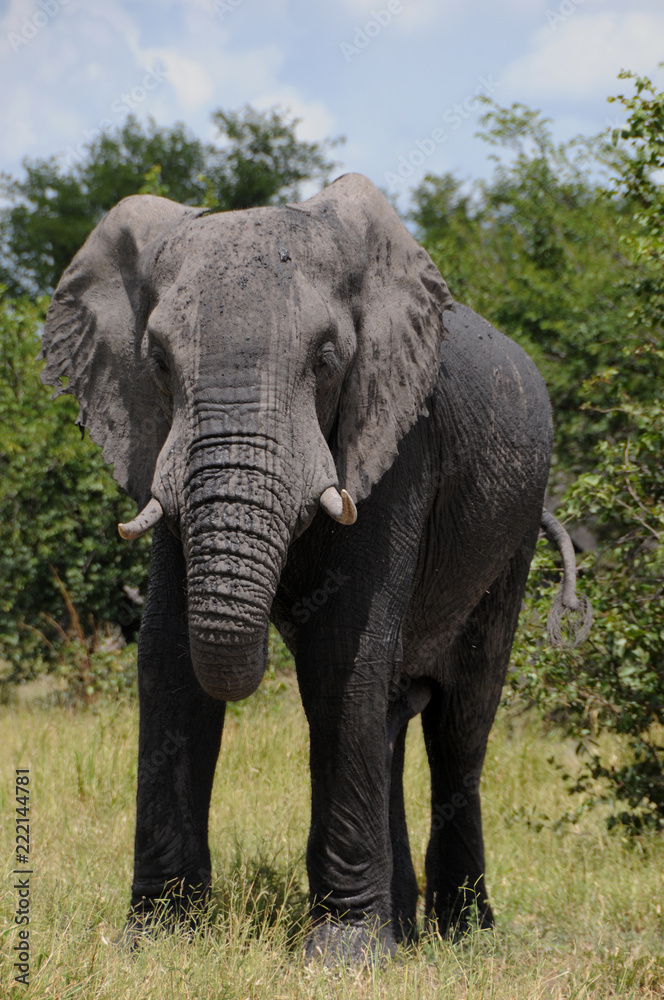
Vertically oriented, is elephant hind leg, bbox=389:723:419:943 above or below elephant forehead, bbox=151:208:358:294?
below

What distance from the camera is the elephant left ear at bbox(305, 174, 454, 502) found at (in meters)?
3.34

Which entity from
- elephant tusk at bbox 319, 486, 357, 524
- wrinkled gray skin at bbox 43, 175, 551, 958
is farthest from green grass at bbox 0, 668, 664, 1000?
elephant tusk at bbox 319, 486, 357, 524

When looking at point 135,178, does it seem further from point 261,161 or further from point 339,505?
point 339,505

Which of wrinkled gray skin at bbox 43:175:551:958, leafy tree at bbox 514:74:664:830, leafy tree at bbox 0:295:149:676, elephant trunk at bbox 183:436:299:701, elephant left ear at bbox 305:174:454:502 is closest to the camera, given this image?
elephant trunk at bbox 183:436:299:701

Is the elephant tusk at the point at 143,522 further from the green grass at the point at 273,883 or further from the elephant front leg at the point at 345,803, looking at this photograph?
the green grass at the point at 273,883

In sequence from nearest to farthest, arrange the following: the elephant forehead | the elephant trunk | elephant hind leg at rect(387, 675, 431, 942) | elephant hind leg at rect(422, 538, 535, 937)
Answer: the elephant trunk → the elephant forehead → elephant hind leg at rect(387, 675, 431, 942) → elephant hind leg at rect(422, 538, 535, 937)

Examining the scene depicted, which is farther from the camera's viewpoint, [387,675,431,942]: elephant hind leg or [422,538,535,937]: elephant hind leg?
[422,538,535,937]: elephant hind leg

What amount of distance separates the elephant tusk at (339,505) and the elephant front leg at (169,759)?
0.71 meters

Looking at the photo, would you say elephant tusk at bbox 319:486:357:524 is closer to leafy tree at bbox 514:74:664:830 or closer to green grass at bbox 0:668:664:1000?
green grass at bbox 0:668:664:1000

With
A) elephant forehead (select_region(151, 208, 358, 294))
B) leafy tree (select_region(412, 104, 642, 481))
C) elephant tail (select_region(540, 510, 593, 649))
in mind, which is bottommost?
elephant tail (select_region(540, 510, 593, 649))

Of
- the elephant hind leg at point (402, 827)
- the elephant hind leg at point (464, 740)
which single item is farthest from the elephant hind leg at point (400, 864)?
the elephant hind leg at point (464, 740)

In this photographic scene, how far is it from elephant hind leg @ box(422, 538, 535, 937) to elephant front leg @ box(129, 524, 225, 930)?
1380 millimetres

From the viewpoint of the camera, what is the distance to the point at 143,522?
2.84 m

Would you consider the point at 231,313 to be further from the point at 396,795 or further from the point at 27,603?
the point at 27,603
